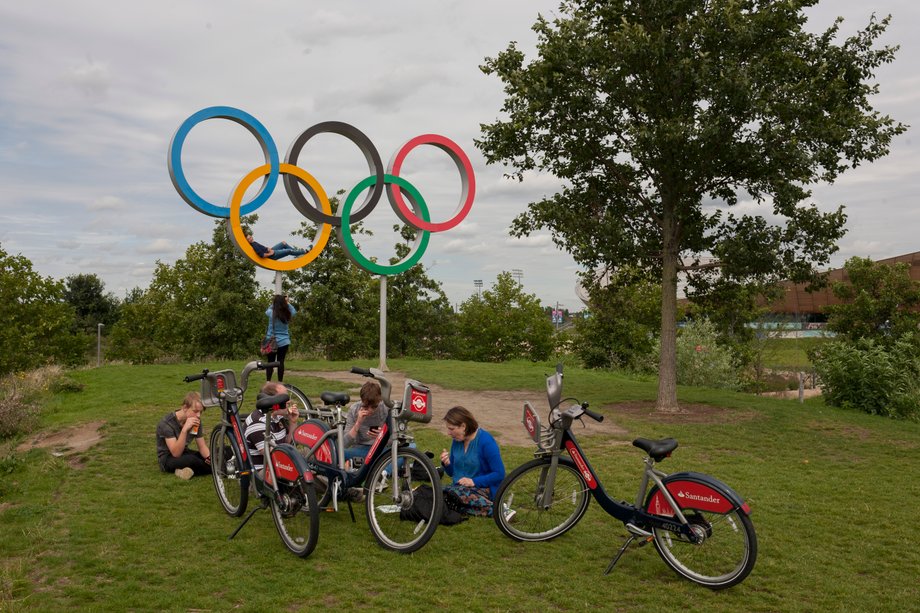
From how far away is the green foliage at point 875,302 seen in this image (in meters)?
27.8

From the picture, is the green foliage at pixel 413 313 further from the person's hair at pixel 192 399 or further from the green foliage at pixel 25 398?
the person's hair at pixel 192 399

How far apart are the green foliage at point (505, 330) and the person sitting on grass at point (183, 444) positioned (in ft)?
112

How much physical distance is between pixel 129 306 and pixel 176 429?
52465 millimetres

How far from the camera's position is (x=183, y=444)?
7.98 meters

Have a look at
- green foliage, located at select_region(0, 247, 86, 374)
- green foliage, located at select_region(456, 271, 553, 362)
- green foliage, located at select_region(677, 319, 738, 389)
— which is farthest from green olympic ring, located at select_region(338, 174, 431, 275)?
green foliage, located at select_region(0, 247, 86, 374)

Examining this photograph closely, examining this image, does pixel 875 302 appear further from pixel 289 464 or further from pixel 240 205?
pixel 289 464

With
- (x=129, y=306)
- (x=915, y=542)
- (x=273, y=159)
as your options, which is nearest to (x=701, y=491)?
(x=915, y=542)

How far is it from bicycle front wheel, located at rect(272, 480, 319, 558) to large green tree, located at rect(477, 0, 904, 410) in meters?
8.75

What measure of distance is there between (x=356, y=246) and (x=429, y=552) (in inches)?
465

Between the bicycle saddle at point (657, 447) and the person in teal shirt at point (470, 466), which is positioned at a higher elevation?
the bicycle saddle at point (657, 447)

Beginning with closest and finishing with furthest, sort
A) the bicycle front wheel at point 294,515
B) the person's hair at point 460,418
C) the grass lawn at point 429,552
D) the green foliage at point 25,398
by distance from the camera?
the grass lawn at point 429,552 < the bicycle front wheel at point 294,515 < the person's hair at point 460,418 < the green foliage at point 25,398

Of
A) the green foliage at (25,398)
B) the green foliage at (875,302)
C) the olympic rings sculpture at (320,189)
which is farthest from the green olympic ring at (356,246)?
the green foliage at (875,302)

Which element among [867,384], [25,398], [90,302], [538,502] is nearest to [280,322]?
[25,398]

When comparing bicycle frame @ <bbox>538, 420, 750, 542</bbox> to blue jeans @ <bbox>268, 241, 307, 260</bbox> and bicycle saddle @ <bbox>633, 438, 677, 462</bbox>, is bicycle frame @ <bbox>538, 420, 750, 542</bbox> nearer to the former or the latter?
bicycle saddle @ <bbox>633, 438, 677, 462</bbox>
